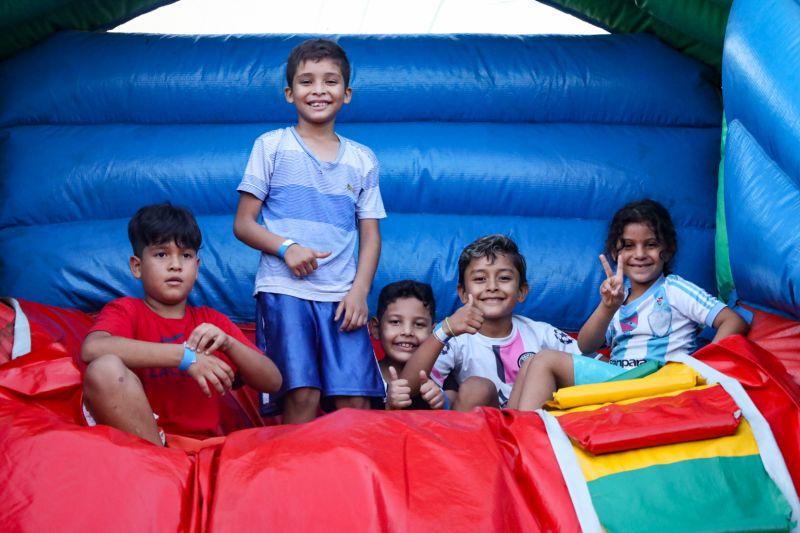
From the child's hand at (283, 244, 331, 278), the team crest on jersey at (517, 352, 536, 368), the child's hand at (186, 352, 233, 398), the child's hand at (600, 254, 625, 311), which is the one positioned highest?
the child's hand at (600, 254, 625, 311)

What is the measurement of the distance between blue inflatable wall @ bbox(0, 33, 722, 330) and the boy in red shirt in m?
0.65

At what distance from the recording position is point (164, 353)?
1747 mm

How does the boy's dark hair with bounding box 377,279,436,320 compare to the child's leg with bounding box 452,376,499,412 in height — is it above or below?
above

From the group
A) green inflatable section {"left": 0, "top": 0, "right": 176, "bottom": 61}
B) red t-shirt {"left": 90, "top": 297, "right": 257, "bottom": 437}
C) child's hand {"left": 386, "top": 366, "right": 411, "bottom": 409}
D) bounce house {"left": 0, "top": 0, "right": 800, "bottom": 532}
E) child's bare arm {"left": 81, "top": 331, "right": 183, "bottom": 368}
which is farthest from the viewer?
green inflatable section {"left": 0, "top": 0, "right": 176, "bottom": 61}

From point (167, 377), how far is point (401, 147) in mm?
1103

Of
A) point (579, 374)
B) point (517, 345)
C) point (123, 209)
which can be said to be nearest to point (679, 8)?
point (517, 345)

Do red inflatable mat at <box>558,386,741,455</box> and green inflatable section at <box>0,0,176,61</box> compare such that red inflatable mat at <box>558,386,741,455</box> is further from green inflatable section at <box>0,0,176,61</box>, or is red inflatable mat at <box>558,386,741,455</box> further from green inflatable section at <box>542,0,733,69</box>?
green inflatable section at <box>0,0,176,61</box>

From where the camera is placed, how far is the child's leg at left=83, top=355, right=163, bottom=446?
5.39ft

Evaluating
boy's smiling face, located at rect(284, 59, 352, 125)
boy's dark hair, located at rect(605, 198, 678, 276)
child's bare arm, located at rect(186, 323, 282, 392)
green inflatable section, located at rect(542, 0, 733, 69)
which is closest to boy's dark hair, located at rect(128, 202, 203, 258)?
child's bare arm, located at rect(186, 323, 282, 392)

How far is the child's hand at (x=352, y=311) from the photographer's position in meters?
2.05

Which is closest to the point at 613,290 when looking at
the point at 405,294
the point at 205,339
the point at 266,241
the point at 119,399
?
the point at 405,294

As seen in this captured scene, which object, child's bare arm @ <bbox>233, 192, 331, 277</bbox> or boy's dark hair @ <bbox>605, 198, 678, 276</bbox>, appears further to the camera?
boy's dark hair @ <bbox>605, 198, 678, 276</bbox>

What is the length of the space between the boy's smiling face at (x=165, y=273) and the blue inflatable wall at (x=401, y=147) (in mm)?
642

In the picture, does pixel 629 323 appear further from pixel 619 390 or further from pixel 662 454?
pixel 662 454
